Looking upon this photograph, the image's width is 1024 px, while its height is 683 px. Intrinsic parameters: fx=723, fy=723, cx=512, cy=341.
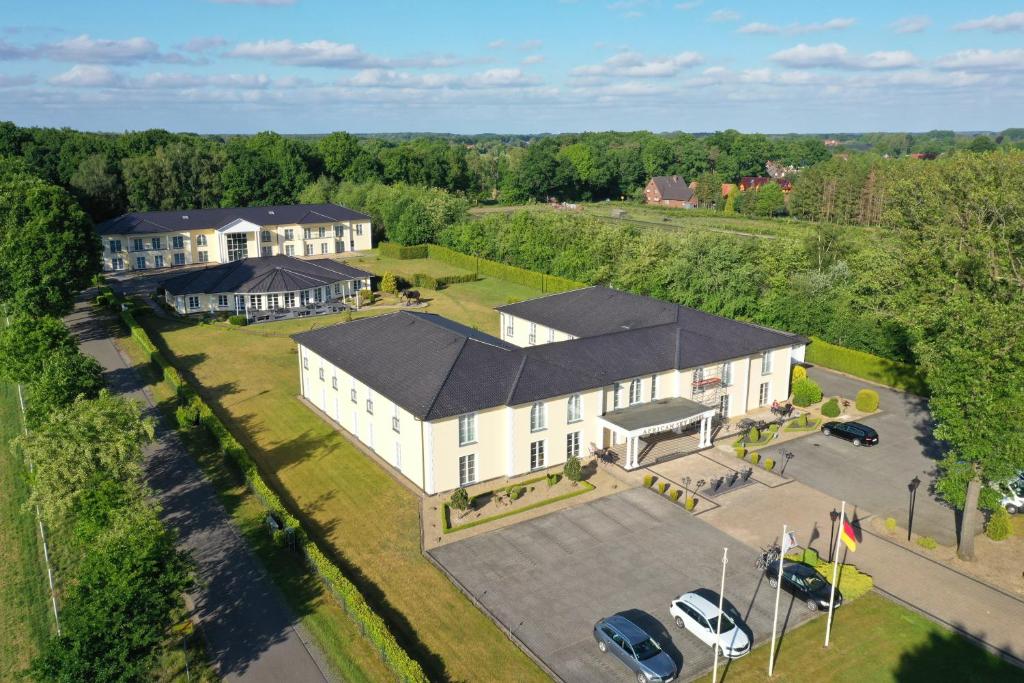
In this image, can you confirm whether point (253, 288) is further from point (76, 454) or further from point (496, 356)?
point (76, 454)

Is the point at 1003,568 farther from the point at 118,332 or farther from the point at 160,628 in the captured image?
the point at 118,332

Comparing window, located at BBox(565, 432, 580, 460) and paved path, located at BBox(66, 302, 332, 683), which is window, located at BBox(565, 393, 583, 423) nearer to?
window, located at BBox(565, 432, 580, 460)

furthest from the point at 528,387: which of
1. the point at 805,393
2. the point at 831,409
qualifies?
the point at 805,393

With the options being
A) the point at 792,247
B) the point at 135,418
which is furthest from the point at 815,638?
the point at 792,247

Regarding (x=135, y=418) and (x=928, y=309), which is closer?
(x=135, y=418)

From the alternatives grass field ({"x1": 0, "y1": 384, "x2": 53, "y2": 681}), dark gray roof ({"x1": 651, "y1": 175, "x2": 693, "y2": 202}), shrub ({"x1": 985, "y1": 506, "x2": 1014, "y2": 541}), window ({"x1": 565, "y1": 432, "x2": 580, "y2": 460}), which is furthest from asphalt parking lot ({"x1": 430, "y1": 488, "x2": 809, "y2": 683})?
dark gray roof ({"x1": 651, "y1": 175, "x2": 693, "y2": 202})

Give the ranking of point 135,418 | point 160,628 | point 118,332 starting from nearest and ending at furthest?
point 160,628 → point 135,418 → point 118,332
